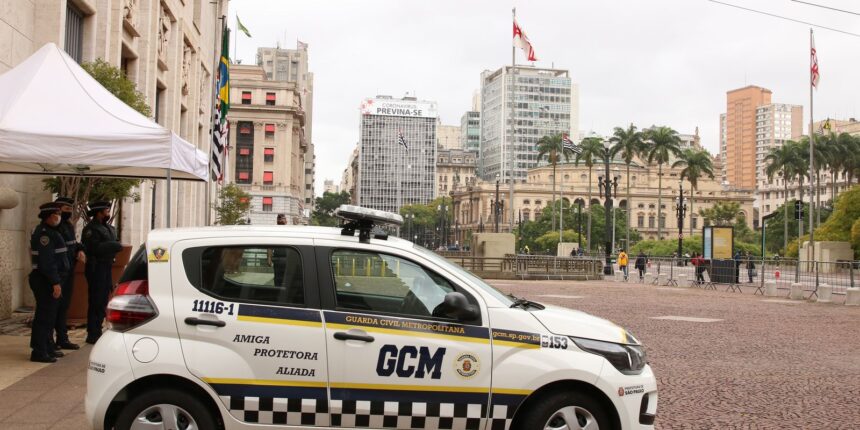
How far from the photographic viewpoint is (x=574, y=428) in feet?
16.6

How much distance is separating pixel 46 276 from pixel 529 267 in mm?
32328

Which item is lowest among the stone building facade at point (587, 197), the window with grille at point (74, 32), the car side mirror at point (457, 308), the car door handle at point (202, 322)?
the car door handle at point (202, 322)

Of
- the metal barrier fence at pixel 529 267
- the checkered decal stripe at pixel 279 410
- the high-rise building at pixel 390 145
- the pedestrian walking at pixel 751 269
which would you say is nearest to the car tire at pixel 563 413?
the checkered decal stripe at pixel 279 410

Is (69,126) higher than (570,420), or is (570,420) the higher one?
(69,126)

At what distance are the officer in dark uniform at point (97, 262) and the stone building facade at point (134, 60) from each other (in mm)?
1657

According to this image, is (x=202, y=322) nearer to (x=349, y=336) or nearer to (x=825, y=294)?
(x=349, y=336)

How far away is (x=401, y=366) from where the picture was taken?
198 inches

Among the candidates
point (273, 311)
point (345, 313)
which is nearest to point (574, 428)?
point (345, 313)

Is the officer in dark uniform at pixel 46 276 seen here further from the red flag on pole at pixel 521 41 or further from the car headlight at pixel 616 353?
the red flag on pole at pixel 521 41

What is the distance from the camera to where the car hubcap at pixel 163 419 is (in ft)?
16.0

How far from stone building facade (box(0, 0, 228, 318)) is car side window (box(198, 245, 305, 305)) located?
5543mm

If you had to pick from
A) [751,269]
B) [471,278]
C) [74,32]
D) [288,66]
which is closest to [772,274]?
[751,269]

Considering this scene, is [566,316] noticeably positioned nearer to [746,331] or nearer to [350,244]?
[350,244]

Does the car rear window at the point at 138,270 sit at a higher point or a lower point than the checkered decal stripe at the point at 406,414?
higher
